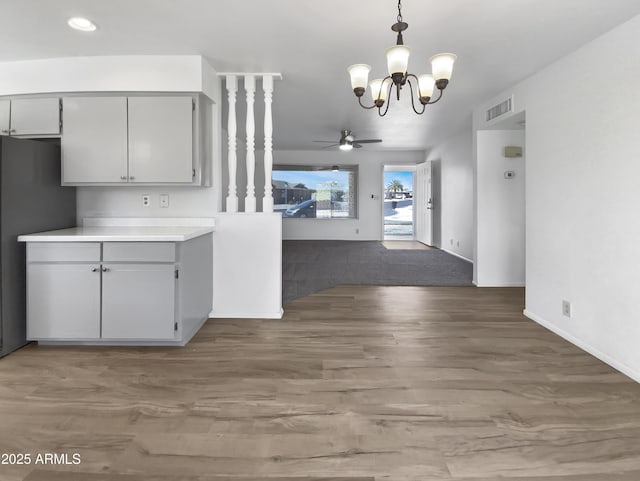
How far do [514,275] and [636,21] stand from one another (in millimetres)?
3339

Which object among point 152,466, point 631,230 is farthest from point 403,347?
point 152,466

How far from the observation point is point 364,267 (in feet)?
21.2

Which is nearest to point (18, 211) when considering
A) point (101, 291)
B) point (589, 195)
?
point (101, 291)

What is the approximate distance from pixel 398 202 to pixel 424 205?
14.9ft

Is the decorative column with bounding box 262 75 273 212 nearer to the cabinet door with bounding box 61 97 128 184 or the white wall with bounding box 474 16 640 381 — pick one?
the cabinet door with bounding box 61 97 128 184

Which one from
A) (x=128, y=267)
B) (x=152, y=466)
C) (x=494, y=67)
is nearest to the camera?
(x=152, y=466)

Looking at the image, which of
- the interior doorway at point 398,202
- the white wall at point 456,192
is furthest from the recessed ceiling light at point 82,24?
the interior doorway at point 398,202

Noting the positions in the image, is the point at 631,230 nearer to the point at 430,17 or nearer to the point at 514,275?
the point at 430,17

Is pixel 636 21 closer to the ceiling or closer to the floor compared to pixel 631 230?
closer to the ceiling

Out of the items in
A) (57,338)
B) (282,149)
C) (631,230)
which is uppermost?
(282,149)

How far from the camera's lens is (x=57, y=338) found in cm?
290

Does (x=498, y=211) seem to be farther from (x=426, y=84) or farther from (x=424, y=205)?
(x=424, y=205)

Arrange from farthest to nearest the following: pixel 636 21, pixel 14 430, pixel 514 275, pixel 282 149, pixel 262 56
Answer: pixel 282 149, pixel 514 275, pixel 262 56, pixel 636 21, pixel 14 430

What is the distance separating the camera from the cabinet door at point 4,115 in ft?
10.8
